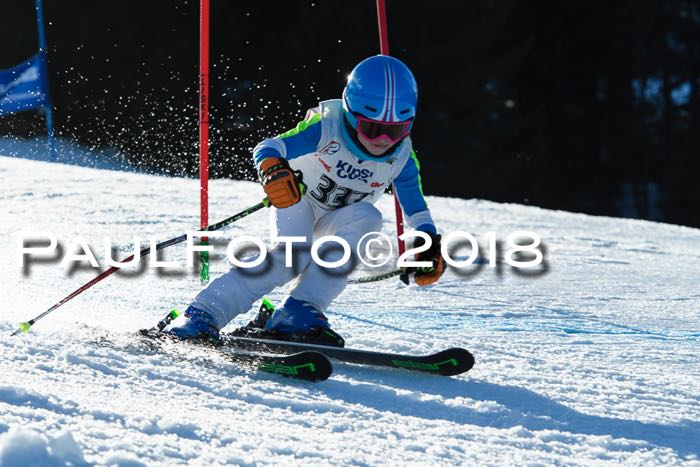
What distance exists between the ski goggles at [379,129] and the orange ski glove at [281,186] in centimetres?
32

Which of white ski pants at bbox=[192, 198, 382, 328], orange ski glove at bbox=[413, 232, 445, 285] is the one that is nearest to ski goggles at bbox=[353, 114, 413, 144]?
white ski pants at bbox=[192, 198, 382, 328]

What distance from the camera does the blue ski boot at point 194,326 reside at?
3.20m

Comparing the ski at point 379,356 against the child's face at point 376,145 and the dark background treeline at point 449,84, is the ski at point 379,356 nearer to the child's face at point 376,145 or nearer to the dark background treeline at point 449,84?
the child's face at point 376,145

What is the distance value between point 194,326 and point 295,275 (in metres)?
0.41

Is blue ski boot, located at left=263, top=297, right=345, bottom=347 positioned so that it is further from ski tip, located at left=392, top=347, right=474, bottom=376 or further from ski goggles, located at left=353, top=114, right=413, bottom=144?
ski goggles, located at left=353, top=114, right=413, bottom=144

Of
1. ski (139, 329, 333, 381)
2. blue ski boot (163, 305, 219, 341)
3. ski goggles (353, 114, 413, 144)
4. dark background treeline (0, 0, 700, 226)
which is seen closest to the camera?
ski (139, 329, 333, 381)

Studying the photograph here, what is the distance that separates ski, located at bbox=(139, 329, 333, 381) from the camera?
9.36 feet

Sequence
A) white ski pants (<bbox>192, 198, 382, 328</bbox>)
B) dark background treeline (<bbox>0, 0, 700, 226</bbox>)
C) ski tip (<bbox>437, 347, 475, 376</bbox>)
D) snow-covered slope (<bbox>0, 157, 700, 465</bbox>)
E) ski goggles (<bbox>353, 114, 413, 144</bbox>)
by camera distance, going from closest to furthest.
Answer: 1. snow-covered slope (<bbox>0, 157, 700, 465</bbox>)
2. ski tip (<bbox>437, 347, 475, 376</bbox>)
3. white ski pants (<bbox>192, 198, 382, 328</bbox>)
4. ski goggles (<bbox>353, 114, 413, 144</bbox>)
5. dark background treeline (<bbox>0, 0, 700, 226</bbox>)

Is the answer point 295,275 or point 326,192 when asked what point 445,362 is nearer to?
point 295,275

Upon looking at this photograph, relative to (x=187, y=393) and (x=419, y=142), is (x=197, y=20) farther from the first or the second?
(x=187, y=393)

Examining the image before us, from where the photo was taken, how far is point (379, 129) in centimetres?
342

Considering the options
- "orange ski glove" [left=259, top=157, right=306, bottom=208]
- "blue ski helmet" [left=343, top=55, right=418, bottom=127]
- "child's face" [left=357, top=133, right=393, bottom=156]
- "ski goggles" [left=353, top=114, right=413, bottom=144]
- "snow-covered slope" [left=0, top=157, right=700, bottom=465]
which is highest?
"blue ski helmet" [left=343, top=55, right=418, bottom=127]

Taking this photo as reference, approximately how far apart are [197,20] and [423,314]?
12.5 metres

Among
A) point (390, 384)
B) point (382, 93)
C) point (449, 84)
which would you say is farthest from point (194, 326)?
point (449, 84)
